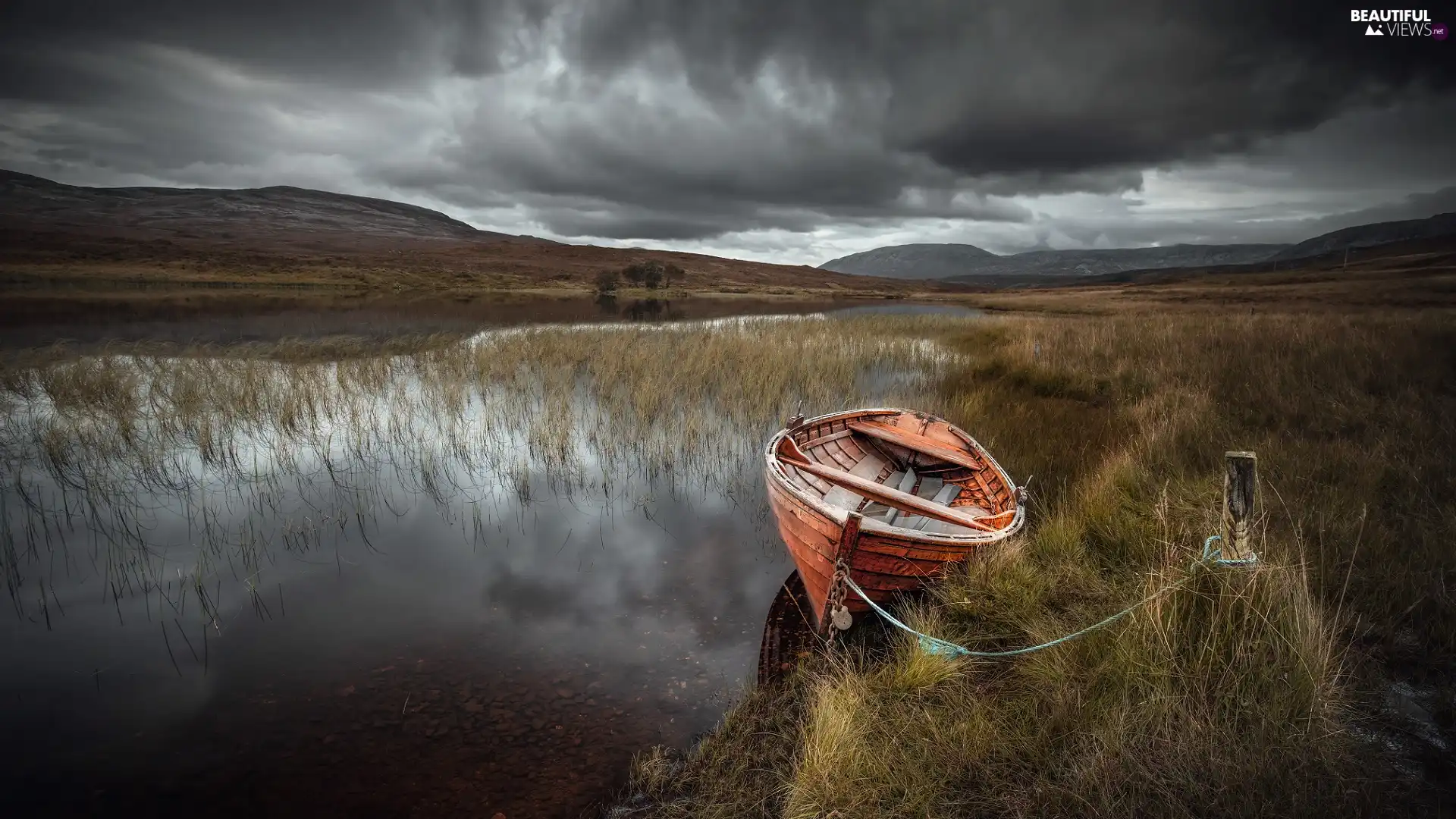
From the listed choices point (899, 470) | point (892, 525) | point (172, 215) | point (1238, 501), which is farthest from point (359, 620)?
point (172, 215)

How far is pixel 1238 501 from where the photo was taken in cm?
389

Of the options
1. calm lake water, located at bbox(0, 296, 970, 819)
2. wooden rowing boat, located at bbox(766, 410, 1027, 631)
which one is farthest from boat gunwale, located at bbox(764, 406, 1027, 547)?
calm lake water, located at bbox(0, 296, 970, 819)

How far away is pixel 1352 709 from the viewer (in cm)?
359

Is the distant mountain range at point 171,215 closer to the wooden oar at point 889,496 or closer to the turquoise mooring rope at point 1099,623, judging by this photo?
the wooden oar at point 889,496

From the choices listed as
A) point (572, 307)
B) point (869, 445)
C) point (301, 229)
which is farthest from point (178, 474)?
point (301, 229)

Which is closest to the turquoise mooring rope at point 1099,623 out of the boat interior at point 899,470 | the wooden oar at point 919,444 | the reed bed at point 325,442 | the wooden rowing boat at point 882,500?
the wooden rowing boat at point 882,500

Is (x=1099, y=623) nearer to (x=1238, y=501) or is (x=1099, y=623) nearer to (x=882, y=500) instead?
(x=1238, y=501)

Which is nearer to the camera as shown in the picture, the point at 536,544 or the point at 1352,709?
the point at 1352,709

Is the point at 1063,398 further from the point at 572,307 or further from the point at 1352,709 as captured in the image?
the point at 572,307

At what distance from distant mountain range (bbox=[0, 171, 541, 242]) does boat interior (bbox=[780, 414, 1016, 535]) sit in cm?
15002

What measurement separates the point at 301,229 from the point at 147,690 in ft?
630

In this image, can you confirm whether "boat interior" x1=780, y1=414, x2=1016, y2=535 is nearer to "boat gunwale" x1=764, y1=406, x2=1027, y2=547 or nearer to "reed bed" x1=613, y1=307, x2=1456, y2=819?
"boat gunwale" x1=764, y1=406, x2=1027, y2=547

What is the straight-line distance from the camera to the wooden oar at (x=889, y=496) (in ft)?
19.4

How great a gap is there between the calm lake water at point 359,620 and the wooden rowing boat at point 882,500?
114cm
